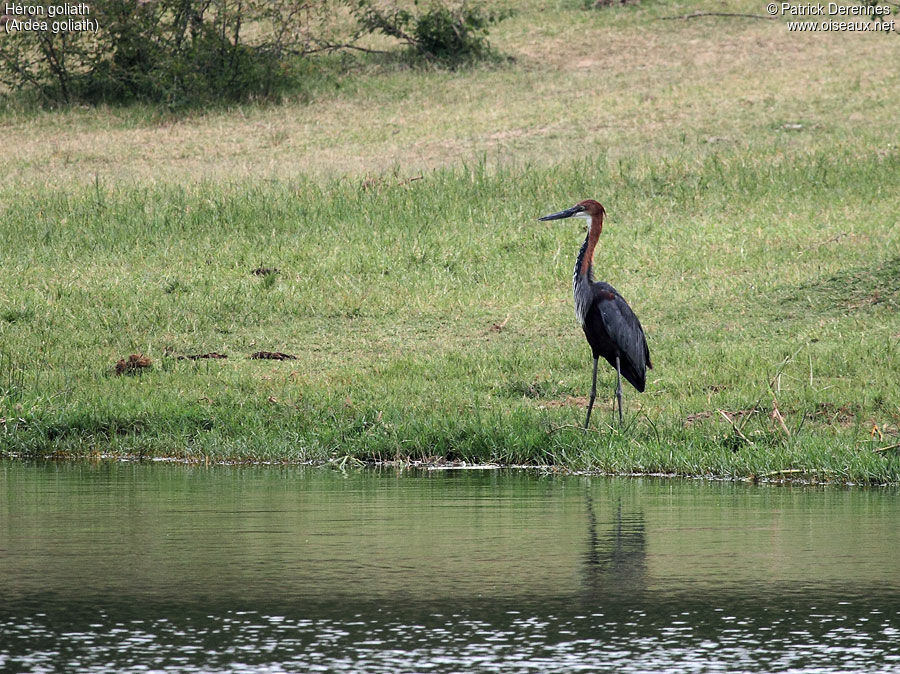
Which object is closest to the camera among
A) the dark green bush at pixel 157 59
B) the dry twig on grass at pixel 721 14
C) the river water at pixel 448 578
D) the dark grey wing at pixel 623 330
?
the river water at pixel 448 578

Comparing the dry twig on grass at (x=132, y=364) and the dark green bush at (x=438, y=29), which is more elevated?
the dark green bush at (x=438, y=29)

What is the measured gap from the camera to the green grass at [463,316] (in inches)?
492

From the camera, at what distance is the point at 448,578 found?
7.02 m

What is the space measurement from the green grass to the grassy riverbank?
49mm

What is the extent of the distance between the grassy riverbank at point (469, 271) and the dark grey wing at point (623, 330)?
514 millimetres

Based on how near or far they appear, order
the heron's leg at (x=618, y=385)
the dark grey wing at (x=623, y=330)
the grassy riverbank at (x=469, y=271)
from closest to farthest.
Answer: the grassy riverbank at (x=469, y=271) < the heron's leg at (x=618, y=385) < the dark grey wing at (x=623, y=330)

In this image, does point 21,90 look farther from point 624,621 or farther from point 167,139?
point 624,621

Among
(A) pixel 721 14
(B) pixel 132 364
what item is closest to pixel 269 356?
(B) pixel 132 364

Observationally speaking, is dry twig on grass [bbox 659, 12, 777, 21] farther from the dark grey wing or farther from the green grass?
the dark grey wing

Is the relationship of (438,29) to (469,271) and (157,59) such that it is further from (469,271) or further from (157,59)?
(469,271)

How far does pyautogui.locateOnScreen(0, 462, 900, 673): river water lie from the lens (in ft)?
18.5

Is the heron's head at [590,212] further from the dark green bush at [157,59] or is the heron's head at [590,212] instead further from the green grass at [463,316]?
the dark green bush at [157,59]

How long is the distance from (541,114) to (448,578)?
27.3 metres

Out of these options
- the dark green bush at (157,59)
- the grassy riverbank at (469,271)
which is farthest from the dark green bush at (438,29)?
the dark green bush at (157,59)
